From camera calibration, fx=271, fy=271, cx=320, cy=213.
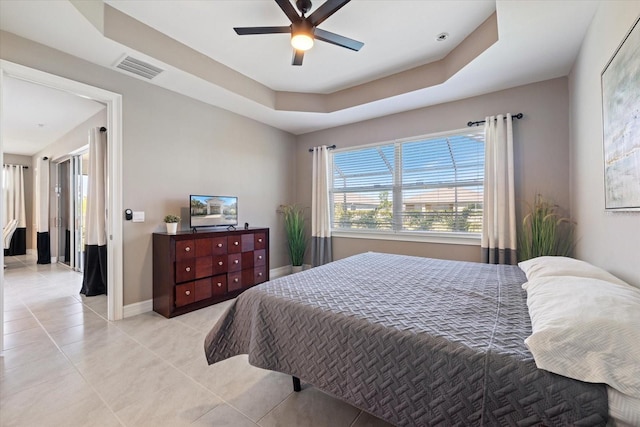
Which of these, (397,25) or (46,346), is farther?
(397,25)

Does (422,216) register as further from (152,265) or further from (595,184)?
(152,265)

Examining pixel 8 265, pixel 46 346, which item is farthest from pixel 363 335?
pixel 8 265

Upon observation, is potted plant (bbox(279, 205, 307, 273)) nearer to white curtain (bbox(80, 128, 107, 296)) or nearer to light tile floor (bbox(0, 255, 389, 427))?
light tile floor (bbox(0, 255, 389, 427))

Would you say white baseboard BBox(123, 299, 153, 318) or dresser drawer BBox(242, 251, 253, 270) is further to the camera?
dresser drawer BBox(242, 251, 253, 270)

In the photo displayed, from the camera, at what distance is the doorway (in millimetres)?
5008

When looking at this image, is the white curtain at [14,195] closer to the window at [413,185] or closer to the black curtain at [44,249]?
the black curtain at [44,249]

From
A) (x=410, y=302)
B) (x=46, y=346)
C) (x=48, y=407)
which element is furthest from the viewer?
(x=46, y=346)

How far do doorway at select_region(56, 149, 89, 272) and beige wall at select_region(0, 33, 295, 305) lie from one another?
103 inches

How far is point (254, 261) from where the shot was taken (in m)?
3.87

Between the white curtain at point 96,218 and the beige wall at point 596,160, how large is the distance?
511 centimetres

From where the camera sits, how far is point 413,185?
4.00 m

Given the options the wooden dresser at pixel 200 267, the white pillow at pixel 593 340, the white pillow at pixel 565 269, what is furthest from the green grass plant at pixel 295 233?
the white pillow at pixel 593 340

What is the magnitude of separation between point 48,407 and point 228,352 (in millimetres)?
1069

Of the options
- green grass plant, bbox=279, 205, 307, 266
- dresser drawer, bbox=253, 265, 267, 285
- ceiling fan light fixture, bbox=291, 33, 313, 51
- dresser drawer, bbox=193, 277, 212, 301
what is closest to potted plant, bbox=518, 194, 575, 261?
ceiling fan light fixture, bbox=291, 33, 313, 51
